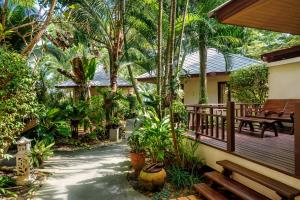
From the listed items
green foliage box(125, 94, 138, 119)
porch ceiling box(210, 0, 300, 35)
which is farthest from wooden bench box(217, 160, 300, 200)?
green foliage box(125, 94, 138, 119)

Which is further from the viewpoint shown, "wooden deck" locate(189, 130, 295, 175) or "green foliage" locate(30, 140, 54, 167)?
"green foliage" locate(30, 140, 54, 167)

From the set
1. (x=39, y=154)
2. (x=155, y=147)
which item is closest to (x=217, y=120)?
(x=155, y=147)

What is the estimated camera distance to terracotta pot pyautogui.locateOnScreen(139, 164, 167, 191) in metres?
5.68

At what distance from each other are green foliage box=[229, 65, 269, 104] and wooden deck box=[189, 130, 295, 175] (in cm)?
377

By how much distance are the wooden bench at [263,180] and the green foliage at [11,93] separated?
491cm

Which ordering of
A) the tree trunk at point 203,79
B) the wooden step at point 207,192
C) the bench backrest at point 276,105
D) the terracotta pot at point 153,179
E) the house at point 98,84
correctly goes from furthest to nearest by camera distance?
the house at point 98,84 → the tree trunk at point 203,79 → the bench backrest at point 276,105 → the terracotta pot at point 153,179 → the wooden step at point 207,192

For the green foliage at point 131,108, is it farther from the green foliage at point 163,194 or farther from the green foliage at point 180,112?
the green foliage at point 163,194

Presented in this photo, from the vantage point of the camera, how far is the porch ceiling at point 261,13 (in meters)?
4.24

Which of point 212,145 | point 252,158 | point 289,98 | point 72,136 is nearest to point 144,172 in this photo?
point 212,145

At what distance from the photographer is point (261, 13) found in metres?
4.61

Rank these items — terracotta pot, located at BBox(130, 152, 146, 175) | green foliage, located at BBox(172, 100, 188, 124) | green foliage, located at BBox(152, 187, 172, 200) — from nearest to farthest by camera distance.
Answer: green foliage, located at BBox(152, 187, 172, 200) → terracotta pot, located at BBox(130, 152, 146, 175) → green foliage, located at BBox(172, 100, 188, 124)

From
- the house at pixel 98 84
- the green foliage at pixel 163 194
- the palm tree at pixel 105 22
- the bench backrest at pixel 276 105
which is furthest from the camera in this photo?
the house at pixel 98 84

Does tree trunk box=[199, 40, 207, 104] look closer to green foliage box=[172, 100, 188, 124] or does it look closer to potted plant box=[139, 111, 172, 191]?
green foliage box=[172, 100, 188, 124]

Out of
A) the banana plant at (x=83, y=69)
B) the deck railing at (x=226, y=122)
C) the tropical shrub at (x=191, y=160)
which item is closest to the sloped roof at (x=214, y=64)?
the banana plant at (x=83, y=69)
